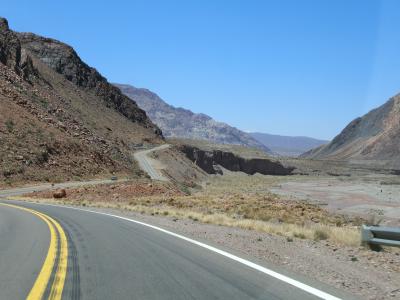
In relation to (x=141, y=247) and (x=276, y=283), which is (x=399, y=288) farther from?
(x=141, y=247)

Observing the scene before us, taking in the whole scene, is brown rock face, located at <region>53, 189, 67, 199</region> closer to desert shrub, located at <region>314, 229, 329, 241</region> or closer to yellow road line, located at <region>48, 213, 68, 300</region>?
yellow road line, located at <region>48, 213, 68, 300</region>

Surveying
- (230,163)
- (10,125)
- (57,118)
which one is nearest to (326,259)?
(10,125)

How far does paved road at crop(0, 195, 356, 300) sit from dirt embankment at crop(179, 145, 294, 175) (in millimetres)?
113061

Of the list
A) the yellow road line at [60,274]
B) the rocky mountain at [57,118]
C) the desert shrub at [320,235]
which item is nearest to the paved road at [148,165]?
the rocky mountain at [57,118]

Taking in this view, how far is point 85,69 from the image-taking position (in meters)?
121

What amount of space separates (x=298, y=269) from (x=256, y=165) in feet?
452

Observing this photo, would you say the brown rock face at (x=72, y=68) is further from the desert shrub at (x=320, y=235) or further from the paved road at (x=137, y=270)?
the paved road at (x=137, y=270)

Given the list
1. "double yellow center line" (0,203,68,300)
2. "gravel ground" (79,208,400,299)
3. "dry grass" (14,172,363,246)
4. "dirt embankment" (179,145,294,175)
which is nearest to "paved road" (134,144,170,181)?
"dry grass" (14,172,363,246)

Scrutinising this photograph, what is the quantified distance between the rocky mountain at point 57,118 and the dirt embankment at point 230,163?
13.0 meters

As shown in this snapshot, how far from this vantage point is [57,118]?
71.9 meters

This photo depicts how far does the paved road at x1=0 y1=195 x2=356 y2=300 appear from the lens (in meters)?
7.02

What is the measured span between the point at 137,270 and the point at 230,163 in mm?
134129

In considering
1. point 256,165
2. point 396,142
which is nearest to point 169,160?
point 256,165

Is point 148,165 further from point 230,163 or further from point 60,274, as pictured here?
point 60,274
